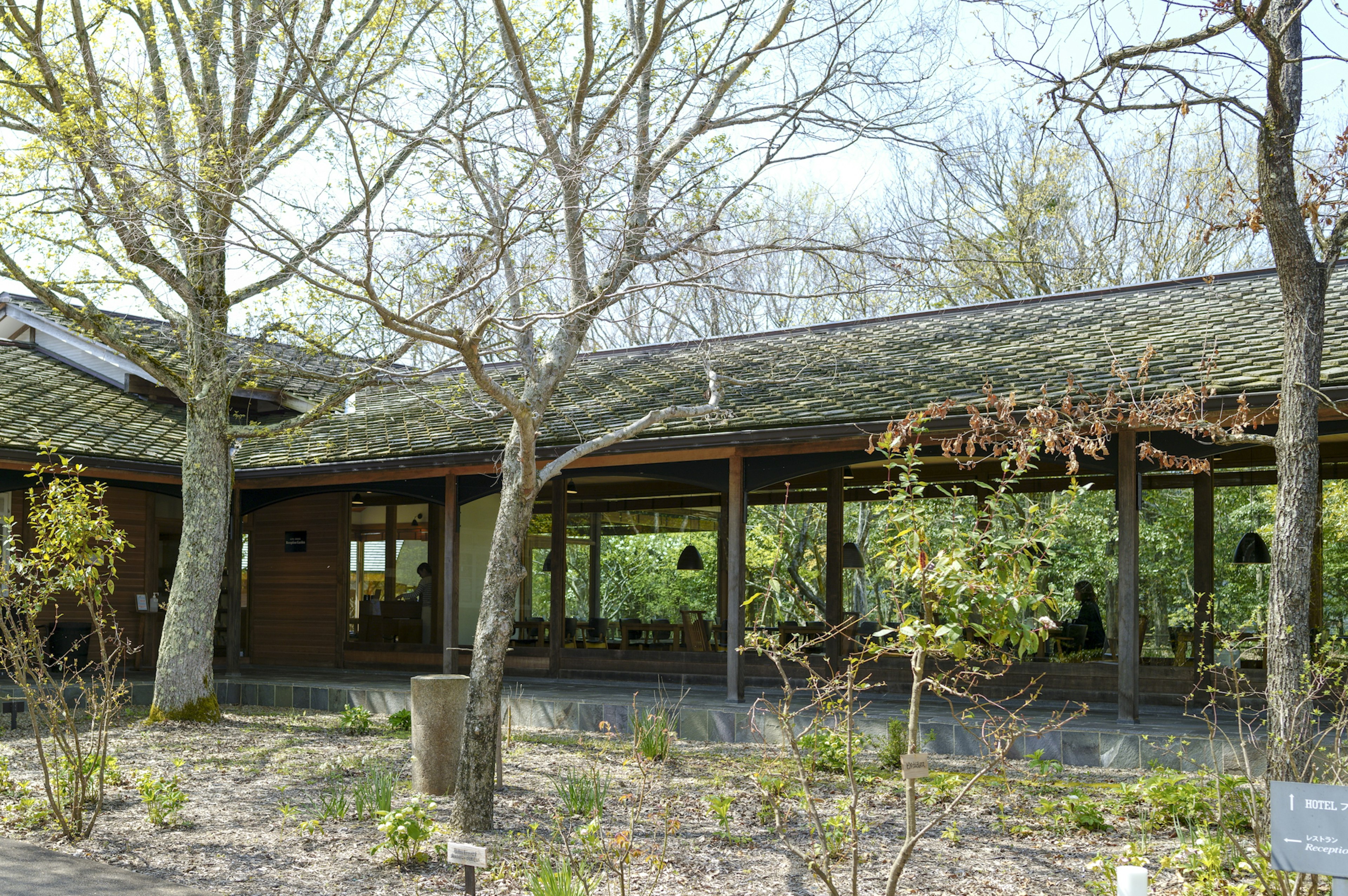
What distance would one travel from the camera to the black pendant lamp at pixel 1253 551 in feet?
41.7

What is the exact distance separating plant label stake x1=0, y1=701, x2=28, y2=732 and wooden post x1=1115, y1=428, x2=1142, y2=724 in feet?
32.8

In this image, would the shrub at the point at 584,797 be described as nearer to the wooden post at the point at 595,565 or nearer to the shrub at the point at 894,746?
the shrub at the point at 894,746

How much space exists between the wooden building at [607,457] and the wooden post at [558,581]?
1.1 inches

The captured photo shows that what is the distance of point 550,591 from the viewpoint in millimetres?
15742

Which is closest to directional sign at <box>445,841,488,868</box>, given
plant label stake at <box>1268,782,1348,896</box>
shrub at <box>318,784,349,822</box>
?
shrub at <box>318,784,349,822</box>

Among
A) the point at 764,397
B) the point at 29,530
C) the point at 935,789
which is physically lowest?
the point at 935,789

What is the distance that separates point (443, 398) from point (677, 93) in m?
6.15

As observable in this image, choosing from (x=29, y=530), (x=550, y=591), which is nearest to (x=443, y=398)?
(x=550, y=591)

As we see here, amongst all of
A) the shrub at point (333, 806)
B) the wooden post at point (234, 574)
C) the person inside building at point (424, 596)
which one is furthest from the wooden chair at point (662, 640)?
the shrub at point (333, 806)

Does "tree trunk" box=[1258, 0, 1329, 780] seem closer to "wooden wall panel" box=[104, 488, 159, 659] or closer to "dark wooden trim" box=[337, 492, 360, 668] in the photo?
"dark wooden trim" box=[337, 492, 360, 668]

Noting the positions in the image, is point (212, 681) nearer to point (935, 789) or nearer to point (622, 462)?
point (622, 462)

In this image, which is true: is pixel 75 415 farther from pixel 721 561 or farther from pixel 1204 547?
pixel 1204 547

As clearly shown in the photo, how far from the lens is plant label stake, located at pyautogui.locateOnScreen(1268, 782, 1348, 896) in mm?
3742

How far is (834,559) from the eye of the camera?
42.8ft
